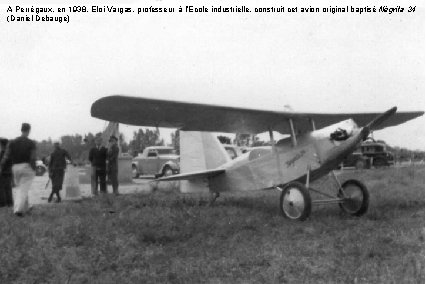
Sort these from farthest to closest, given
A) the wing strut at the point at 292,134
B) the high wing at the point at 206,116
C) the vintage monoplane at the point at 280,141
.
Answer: the wing strut at the point at 292,134 → the vintage monoplane at the point at 280,141 → the high wing at the point at 206,116

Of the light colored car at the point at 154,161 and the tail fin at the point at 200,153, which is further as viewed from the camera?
the light colored car at the point at 154,161

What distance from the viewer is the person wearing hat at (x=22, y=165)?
25.2 ft

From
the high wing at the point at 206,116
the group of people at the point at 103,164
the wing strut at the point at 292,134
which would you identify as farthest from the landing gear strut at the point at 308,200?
the group of people at the point at 103,164

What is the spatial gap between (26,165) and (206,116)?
332 cm

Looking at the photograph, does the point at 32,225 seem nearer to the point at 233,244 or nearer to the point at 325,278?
the point at 233,244

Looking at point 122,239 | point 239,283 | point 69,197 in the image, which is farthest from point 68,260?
point 69,197

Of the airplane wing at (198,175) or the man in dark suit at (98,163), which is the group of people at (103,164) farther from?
the airplane wing at (198,175)

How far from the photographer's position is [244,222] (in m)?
6.86

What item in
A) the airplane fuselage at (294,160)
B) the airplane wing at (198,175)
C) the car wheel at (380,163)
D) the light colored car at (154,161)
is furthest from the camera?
the car wheel at (380,163)

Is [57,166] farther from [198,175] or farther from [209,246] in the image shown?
[209,246]

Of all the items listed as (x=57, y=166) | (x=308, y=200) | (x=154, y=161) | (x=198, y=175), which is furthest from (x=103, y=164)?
(x=154, y=161)

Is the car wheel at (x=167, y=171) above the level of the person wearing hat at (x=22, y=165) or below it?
below

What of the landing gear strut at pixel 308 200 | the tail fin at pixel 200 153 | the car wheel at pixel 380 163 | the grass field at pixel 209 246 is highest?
the tail fin at pixel 200 153

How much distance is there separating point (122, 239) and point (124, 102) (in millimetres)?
1968
